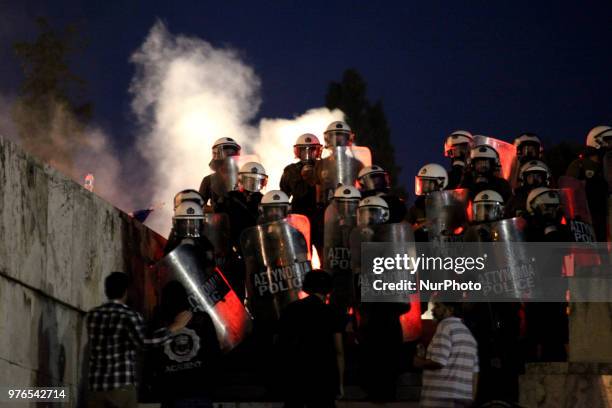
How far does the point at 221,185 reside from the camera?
17656 mm

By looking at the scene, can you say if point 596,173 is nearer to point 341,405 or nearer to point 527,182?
point 527,182

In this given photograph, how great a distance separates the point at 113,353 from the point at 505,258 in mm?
5692

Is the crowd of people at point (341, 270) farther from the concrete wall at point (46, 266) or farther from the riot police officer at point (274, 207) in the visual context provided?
the concrete wall at point (46, 266)

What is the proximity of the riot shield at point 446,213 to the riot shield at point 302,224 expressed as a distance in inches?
52.3

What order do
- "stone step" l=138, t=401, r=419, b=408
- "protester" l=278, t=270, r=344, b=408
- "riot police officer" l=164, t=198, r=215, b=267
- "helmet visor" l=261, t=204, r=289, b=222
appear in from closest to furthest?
"protester" l=278, t=270, r=344, b=408, "stone step" l=138, t=401, r=419, b=408, "riot police officer" l=164, t=198, r=215, b=267, "helmet visor" l=261, t=204, r=289, b=222

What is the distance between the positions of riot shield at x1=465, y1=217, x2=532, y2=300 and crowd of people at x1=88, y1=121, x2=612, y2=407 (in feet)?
0.29

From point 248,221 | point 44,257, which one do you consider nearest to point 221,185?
point 248,221

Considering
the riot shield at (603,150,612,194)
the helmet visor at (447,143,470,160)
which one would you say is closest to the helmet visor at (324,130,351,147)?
the helmet visor at (447,143,470,160)

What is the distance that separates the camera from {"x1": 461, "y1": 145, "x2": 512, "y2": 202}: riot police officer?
53.4ft

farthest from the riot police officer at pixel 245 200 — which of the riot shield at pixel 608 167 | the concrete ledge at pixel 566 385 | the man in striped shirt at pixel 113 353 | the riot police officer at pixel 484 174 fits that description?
the man in striped shirt at pixel 113 353

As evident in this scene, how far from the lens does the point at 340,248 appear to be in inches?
593

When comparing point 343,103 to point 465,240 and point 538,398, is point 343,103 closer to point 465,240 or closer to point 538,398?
point 465,240

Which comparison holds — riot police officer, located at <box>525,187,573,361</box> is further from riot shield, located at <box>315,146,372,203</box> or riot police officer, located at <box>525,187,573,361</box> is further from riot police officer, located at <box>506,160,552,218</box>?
riot shield, located at <box>315,146,372,203</box>

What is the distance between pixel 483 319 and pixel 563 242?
1184 mm
